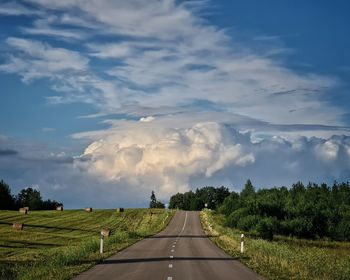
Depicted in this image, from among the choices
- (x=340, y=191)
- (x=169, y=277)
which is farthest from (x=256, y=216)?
(x=169, y=277)

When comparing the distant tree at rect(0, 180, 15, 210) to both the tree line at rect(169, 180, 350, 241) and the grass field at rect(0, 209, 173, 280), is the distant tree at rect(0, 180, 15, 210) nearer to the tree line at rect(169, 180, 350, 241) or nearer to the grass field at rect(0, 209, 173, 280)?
the grass field at rect(0, 209, 173, 280)

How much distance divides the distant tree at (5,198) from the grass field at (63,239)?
108 ft

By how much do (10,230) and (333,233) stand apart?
70.9 metres

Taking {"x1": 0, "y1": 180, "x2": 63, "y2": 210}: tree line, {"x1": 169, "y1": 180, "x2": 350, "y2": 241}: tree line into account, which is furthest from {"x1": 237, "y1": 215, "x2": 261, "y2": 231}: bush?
{"x1": 0, "y1": 180, "x2": 63, "y2": 210}: tree line

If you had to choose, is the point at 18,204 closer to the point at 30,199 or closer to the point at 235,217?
the point at 30,199

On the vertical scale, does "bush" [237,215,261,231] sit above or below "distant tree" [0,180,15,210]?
below

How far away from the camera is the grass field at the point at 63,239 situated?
23.8 m

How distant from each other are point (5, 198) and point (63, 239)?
87.3 meters

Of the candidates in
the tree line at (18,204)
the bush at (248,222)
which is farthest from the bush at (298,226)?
the tree line at (18,204)

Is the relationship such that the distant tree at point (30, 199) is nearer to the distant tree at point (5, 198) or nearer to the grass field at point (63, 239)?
the distant tree at point (5, 198)

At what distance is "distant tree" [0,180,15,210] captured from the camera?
454 feet

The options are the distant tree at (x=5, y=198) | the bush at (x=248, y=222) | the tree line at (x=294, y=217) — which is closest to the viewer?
the bush at (x=248, y=222)

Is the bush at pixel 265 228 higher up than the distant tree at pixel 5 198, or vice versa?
the distant tree at pixel 5 198

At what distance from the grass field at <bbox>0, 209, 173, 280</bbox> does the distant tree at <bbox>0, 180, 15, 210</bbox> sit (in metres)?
32.8
